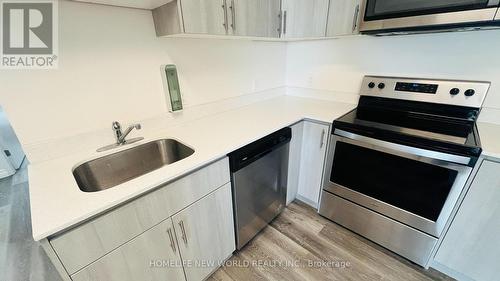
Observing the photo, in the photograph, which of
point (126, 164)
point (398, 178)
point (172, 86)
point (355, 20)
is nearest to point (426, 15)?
point (355, 20)

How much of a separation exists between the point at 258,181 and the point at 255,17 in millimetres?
1168

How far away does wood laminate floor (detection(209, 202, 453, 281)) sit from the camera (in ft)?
4.78

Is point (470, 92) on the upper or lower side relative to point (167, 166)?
upper

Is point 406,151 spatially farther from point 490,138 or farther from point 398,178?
point 490,138

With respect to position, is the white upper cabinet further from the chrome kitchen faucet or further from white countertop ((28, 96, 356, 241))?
white countertop ((28, 96, 356, 241))

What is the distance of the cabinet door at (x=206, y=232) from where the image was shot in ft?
3.72

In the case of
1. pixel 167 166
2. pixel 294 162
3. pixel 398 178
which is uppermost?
pixel 167 166

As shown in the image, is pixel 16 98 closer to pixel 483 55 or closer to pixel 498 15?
pixel 498 15

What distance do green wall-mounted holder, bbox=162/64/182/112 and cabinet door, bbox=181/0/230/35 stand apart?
37 centimetres

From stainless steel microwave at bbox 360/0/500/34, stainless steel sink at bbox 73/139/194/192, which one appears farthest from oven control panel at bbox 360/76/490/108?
stainless steel sink at bbox 73/139/194/192

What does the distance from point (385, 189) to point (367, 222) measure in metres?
0.34

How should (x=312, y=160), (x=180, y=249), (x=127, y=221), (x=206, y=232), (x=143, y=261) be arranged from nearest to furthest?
(x=127, y=221) < (x=143, y=261) < (x=180, y=249) < (x=206, y=232) < (x=312, y=160)

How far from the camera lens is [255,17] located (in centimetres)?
146

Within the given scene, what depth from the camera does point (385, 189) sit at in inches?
57.1
